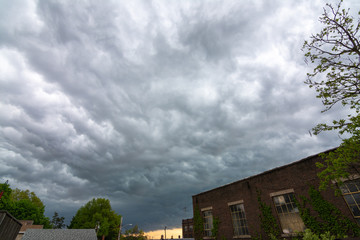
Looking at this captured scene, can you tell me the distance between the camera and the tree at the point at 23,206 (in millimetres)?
46688

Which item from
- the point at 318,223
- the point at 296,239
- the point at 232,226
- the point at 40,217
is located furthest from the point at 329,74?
the point at 40,217

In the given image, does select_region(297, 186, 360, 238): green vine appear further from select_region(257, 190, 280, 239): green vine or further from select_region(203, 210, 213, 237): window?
select_region(203, 210, 213, 237): window

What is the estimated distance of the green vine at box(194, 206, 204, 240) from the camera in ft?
76.4

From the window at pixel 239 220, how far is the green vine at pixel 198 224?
5343mm

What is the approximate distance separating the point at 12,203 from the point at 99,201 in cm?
2208

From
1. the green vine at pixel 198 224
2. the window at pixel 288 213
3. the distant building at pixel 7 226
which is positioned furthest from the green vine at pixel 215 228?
the distant building at pixel 7 226

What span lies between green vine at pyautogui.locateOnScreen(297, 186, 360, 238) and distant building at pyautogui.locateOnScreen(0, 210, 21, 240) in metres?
20.2

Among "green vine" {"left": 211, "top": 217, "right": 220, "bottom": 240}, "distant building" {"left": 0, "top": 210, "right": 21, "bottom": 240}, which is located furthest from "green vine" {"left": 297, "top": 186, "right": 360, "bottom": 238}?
"distant building" {"left": 0, "top": 210, "right": 21, "bottom": 240}

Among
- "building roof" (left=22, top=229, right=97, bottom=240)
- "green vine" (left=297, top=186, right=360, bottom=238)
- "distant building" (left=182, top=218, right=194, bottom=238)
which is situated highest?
"distant building" (left=182, top=218, right=194, bottom=238)

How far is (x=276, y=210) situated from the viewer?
15938mm

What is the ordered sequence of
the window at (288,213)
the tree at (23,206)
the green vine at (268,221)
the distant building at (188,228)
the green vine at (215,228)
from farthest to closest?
1. the distant building at (188,228)
2. the tree at (23,206)
3. the green vine at (215,228)
4. the green vine at (268,221)
5. the window at (288,213)

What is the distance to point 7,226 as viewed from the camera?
493 inches

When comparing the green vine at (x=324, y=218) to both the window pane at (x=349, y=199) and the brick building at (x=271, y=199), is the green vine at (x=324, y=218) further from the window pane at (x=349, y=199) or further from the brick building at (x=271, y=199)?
the window pane at (x=349, y=199)

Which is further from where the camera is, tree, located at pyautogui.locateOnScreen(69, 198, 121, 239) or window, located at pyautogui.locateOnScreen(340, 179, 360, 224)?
tree, located at pyautogui.locateOnScreen(69, 198, 121, 239)
